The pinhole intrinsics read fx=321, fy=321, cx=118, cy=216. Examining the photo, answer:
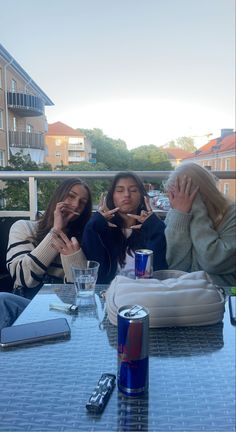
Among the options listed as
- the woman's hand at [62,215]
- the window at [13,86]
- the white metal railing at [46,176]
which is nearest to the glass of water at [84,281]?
the woman's hand at [62,215]

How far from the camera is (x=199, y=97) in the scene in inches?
342

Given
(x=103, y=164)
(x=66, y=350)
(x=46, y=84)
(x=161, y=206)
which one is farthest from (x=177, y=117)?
(x=66, y=350)

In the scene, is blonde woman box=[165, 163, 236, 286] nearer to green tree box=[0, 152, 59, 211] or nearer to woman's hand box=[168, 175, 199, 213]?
woman's hand box=[168, 175, 199, 213]

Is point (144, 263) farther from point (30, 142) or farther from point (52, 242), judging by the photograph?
point (30, 142)

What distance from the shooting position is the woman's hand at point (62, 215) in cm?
179

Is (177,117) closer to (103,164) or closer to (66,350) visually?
(103,164)

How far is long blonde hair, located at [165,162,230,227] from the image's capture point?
1.74m

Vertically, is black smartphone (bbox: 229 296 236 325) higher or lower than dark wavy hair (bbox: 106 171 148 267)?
lower

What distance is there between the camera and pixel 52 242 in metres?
1.70

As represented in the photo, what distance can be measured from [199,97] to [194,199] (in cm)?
778

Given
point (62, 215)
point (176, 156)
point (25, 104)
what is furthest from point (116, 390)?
point (25, 104)

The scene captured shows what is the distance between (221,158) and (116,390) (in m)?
3.03

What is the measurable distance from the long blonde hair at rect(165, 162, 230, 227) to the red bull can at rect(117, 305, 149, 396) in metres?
1.20

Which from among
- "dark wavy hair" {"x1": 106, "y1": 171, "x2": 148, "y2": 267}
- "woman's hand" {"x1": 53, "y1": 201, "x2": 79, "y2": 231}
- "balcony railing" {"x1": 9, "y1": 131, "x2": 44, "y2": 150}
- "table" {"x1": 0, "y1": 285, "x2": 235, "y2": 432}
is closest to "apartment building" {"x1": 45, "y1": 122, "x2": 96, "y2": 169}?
"balcony railing" {"x1": 9, "y1": 131, "x2": 44, "y2": 150}
